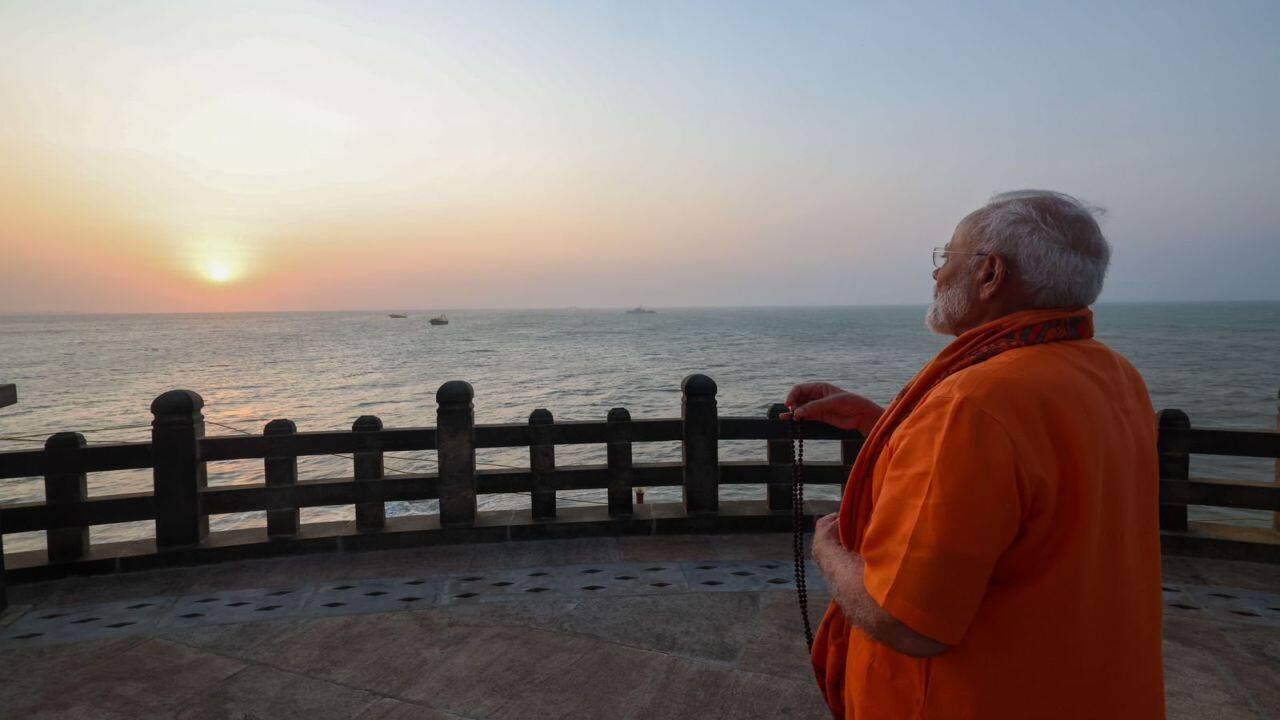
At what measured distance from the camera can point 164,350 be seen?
9144 centimetres

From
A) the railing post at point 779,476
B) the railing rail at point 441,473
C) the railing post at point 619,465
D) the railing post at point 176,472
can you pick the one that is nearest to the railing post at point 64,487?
the railing rail at point 441,473

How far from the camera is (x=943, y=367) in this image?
1.92m

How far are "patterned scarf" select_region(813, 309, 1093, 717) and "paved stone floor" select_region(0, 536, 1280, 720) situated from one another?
7.51 ft

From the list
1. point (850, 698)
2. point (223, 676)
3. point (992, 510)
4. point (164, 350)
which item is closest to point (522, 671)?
point (223, 676)

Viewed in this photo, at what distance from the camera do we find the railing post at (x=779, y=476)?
7199 millimetres

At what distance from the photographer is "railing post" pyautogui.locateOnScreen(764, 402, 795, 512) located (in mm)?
7199

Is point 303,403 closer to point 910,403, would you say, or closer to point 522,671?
point 522,671

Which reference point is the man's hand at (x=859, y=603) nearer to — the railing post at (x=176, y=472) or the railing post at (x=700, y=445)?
the railing post at (x=700, y=445)

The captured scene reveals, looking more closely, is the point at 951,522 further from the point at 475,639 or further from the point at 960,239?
the point at 475,639

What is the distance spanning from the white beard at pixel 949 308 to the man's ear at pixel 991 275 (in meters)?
0.06

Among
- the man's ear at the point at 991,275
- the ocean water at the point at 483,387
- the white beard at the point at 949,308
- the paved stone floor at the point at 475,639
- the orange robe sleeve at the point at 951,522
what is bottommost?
the ocean water at the point at 483,387

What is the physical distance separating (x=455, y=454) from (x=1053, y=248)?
19.0ft

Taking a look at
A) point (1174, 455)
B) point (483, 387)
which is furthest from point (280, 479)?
point (483, 387)

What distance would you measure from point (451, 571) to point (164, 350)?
3960 inches
